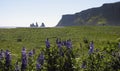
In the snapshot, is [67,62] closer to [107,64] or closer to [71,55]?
[71,55]

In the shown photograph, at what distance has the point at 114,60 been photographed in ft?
41.9

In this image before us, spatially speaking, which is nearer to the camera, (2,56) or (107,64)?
(2,56)

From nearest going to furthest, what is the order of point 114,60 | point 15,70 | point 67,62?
point 15,70 → point 67,62 → point 114,60

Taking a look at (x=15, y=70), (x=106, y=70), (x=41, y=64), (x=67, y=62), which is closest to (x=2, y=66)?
(x=15, y=70)

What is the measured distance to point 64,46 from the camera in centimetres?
1211

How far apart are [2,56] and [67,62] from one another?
2537mm

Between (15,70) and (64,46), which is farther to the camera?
(64,46)

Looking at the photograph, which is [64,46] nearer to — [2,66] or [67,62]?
[67,62]

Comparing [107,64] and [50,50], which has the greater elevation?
[50,50]

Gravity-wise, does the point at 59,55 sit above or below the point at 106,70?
above

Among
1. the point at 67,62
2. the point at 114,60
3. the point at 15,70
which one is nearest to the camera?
the point at 15,70

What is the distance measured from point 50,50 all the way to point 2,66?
2.10 metres

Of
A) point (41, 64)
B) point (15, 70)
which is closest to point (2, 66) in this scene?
point (15, 70)

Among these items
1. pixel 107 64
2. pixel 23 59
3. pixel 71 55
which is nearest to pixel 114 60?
pixel 107 64
